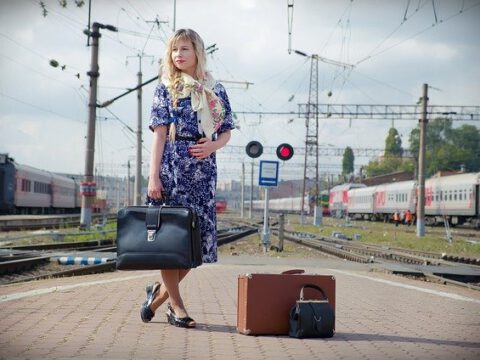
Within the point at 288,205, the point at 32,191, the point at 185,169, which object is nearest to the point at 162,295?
the point at 185,169

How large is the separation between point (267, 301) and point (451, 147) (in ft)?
338

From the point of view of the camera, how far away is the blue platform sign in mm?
21281

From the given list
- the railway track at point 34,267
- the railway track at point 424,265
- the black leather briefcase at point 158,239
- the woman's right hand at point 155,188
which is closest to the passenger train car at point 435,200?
the railway track at point 424,265

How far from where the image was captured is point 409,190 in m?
65.7

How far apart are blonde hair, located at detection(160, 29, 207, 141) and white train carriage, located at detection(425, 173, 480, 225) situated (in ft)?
152

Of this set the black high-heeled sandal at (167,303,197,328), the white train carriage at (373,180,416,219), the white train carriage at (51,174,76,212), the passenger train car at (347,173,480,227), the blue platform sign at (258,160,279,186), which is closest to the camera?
the black high-heeled sandal at (167,303,197,328)

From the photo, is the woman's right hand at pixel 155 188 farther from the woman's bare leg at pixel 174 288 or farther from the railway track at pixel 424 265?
the railway track at pixel 424 265

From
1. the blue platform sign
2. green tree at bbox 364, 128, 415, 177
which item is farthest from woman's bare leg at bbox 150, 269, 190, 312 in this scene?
green tree at bbox 364, 128, 415, 177

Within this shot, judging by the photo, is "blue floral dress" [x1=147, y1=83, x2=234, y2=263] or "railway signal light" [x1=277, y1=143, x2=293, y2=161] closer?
"blue floral dress" [x1=147, y1=83, x2=234, y2=263]

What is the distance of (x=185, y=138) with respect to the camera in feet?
20.2

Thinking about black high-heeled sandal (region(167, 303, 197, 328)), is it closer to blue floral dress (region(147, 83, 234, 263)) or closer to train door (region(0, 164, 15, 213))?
blue floral dress (region(147, 83, 234, 263))

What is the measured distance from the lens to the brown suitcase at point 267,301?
603 cm

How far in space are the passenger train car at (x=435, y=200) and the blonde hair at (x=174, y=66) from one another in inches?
1471

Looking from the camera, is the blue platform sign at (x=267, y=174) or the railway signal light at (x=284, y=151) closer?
the railway signal light at (x=284, y=151)
